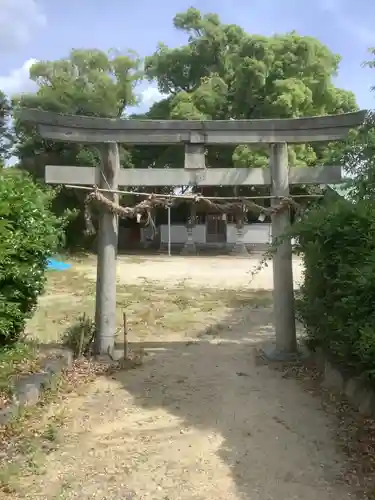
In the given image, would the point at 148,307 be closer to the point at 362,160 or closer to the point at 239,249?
the point at 362,160

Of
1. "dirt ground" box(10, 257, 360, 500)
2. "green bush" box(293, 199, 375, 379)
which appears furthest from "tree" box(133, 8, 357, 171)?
"green bush" box(293, 199, 375, 379)

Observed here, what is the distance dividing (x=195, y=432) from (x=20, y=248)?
8.46 ft

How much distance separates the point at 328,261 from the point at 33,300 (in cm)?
340

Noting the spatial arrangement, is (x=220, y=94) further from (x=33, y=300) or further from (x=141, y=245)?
(x=33, y=300)

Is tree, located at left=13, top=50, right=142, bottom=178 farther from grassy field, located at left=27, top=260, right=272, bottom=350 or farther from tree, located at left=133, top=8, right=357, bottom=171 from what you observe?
grassy field, located at left=27, top=260, right=272, bottom=350

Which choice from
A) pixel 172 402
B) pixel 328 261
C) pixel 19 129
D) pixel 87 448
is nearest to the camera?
pixel 87 448

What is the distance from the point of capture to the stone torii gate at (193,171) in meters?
6.83

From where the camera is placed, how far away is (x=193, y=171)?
6887mm

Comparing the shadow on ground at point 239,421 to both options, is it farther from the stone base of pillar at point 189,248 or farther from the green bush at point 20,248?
the stone base of pillar at point 189,248

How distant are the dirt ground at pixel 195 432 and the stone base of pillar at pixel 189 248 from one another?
17.7 meters

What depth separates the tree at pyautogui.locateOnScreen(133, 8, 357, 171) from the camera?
914 inches

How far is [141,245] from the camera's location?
98.7ft

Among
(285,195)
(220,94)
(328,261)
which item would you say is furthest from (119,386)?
(220,94)

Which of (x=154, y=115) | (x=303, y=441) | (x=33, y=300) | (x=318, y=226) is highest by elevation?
(x=154, y=115)
